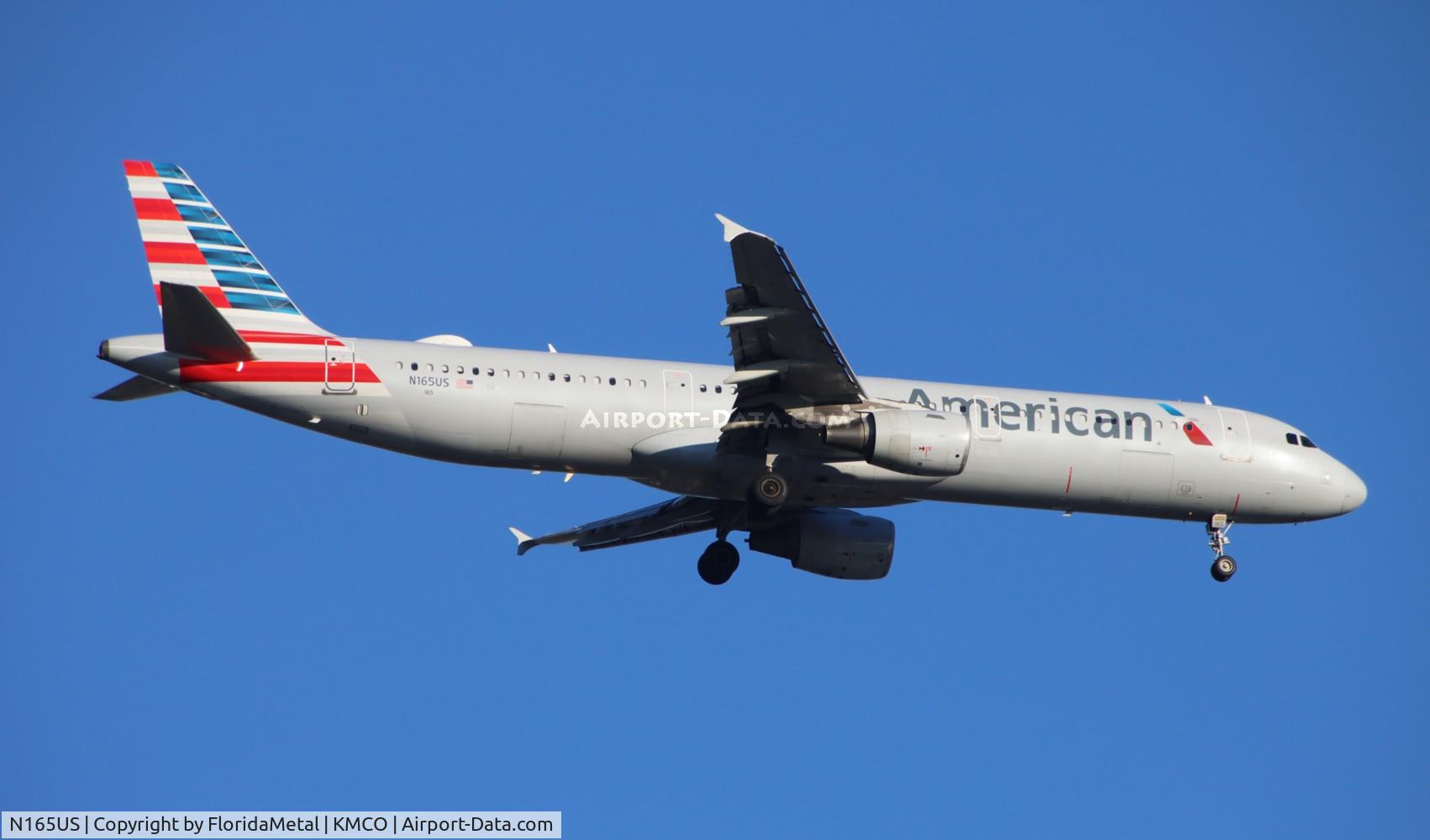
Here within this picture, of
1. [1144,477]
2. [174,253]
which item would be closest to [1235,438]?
[1144,477]

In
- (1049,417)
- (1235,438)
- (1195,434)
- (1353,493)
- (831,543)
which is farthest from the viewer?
(1353,493)

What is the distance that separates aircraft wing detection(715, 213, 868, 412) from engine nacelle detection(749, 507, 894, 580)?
188 inches

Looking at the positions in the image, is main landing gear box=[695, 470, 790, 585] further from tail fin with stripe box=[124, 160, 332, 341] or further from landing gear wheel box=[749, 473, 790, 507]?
tail fin with stripe box=[124, 160, 332, 341]

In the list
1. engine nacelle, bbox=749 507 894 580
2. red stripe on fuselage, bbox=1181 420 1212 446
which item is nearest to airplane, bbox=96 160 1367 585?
red stripe on fuselage, bbox=1181 420 1212 446

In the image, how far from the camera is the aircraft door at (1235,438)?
93.5 feet

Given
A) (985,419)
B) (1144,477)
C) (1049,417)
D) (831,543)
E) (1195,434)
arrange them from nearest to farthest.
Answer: (985,419) < (1049,417) < (1144,477) < (1195,434) < (831,543)

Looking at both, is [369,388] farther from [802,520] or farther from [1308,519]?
[1308,519]

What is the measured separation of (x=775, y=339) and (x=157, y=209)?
35.7 feet

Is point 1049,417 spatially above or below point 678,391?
below

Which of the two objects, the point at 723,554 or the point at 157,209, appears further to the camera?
the point at 723,554

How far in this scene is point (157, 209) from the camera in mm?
25656

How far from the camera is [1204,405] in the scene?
2947 cm

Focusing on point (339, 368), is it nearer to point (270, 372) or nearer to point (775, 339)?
point (270, 372)

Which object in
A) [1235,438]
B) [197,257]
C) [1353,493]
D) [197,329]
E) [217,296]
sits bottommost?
[1353,493]
